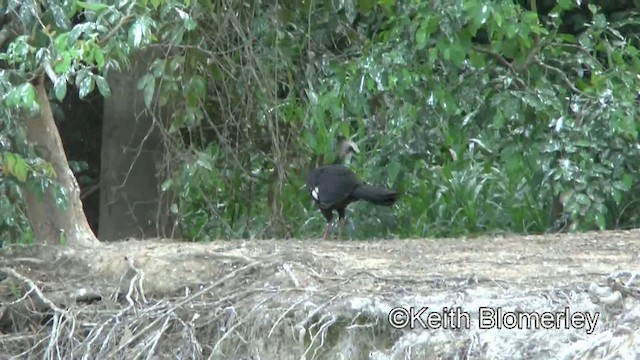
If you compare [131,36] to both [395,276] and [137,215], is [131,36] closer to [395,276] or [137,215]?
[395,276]

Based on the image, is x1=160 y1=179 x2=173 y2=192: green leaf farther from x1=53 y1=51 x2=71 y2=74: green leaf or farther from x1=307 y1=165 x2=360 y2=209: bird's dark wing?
x1=53 y1=51 x2=71 y2=74: green leaf

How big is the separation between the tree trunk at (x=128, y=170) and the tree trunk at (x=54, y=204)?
1.70 meters

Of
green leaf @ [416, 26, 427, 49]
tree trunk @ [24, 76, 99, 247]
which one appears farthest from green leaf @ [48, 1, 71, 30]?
green leaf @ [416, 26, 427, 49]

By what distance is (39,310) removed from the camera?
5.97 m

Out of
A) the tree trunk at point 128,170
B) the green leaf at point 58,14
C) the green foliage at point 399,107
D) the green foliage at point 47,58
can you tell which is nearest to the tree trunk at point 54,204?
the green foliage at point 47,58

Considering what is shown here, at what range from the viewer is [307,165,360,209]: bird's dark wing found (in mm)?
8320

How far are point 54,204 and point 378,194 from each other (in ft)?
6.99

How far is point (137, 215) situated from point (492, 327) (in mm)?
4891

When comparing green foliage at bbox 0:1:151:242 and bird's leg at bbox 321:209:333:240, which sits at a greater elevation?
green foliage at bbox 0:1:151:242

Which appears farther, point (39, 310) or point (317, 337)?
point (39, 310)

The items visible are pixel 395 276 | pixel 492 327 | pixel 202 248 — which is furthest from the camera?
pixel 202 248

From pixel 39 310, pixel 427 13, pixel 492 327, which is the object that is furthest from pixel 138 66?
pixel 492 327

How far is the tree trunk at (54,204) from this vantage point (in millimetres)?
7004

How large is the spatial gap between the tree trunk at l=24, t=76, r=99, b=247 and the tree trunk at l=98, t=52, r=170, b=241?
1700mm
